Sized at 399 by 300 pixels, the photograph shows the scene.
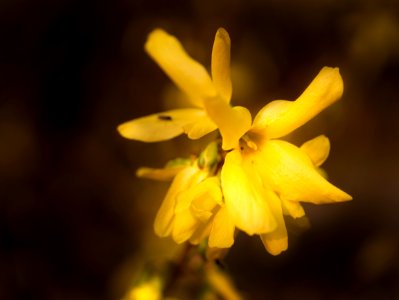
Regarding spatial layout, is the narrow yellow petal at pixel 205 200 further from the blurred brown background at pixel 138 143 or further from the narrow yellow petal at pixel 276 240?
the blurred brown background at pixel 138 143

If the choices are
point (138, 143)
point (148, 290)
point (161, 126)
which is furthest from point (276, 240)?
point (138, 143)

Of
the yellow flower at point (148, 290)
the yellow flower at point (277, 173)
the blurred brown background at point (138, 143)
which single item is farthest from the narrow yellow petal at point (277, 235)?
the blurred brown background at point (138, 143)

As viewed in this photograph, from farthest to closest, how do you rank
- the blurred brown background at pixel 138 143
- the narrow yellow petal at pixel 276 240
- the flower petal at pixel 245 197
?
the blurred brown background at pixel 138 143 < the narrow yellow petal at pixel 276 240 < the flower petal at pixel 245 197

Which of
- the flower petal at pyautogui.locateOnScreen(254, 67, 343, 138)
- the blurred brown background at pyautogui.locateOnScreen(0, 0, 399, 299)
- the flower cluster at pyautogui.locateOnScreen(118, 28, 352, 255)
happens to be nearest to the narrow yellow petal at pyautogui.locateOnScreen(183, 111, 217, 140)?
the flower cluster at pyautogui.locateOnScreen(118, 28, 352, 255)

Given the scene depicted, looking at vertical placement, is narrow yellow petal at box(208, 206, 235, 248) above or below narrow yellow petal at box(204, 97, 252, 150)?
below

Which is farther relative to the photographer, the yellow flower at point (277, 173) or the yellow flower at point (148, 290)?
the yellow flower at point (148, 290)

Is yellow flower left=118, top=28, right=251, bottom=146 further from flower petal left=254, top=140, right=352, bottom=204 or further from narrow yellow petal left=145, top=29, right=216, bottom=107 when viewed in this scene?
flower petal left=254, top=140, right=352, bottom=204
